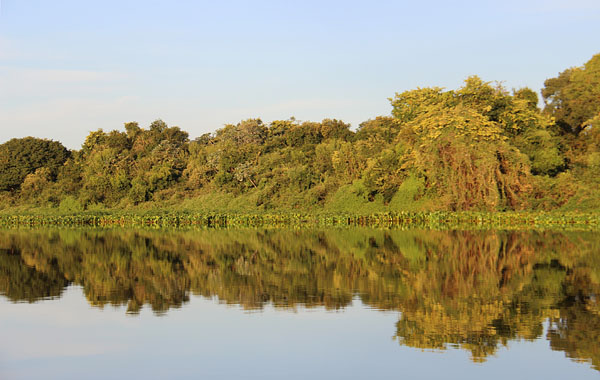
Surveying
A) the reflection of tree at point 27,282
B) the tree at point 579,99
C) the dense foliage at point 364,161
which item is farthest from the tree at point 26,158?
the reflection of tree at point 27,282

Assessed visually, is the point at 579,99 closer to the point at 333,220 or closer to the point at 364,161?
the point at 364,161

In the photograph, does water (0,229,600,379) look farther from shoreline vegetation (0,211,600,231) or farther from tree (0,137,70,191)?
tree (0,137,70,191)

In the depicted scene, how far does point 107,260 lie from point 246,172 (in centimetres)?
3715

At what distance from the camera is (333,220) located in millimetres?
45094

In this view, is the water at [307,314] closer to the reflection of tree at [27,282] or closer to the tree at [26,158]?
the reflection of tree at [27,282]

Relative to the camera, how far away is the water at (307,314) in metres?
9.54

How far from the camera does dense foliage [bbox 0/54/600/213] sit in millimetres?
44156

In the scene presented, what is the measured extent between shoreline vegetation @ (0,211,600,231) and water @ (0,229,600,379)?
1462 centimetres

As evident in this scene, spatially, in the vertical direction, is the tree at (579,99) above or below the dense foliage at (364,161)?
above

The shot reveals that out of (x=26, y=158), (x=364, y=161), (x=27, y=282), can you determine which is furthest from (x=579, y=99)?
(x=26, y=158)

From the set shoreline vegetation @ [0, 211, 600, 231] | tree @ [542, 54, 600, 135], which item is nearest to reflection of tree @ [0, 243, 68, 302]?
shoreline vegetation @ [0, 211, 600, 231]

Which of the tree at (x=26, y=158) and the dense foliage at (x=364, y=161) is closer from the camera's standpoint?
the dense foliage at (x=364, y=161)

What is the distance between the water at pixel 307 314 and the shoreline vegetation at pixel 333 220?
14.6m

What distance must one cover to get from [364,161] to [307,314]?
41622 millimetres
